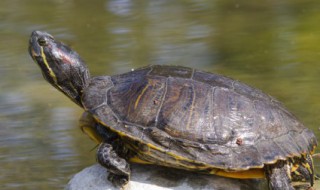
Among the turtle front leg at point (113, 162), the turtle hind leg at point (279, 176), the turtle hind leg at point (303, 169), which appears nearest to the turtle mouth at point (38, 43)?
the turtle front leg at point (113, 162)

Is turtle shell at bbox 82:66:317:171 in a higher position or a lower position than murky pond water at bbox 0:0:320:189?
higher

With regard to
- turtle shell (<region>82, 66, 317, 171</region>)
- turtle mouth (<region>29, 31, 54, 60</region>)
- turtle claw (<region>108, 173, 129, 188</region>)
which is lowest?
turtle claw (<region>108, 173, 129, 188</region>)

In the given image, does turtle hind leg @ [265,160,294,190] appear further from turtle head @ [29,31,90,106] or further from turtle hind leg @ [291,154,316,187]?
turtle head @ [29,31,90,106]

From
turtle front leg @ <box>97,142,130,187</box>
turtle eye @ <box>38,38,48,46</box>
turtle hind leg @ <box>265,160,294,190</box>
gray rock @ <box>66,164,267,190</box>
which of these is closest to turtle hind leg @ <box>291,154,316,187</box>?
turtle hind leg @ <box>265,160,294,190</box>

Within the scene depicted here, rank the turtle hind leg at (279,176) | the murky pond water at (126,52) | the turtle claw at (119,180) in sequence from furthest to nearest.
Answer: the murky pond water at (126,52) < the turtle claw at (119,180) < the turtle hind leg at (279,176)

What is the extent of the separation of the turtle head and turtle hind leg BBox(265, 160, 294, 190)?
5.00 feet

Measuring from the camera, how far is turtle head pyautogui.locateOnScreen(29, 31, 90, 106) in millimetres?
4734

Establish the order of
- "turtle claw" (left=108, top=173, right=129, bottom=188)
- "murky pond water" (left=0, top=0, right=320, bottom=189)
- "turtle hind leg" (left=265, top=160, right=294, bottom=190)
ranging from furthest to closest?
"murky pond water" (left=0, top=0, right=320, bottom=189), "turtle claw" (left=108, top=173, right=129, bottom=188), "turtle hind leg" (left=265, top=160, right=294, bottom=190)

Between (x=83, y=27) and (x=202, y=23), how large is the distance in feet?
6.32

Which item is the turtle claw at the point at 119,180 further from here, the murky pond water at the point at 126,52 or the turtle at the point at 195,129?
the murky pond water at the point at 126,52

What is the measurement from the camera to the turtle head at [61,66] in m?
4.73

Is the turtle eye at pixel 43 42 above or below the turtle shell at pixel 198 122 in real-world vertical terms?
above

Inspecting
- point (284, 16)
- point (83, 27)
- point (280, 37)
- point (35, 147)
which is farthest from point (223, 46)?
point (35, 147)

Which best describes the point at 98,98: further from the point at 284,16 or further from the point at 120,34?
the point at 284,16
